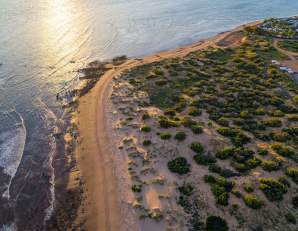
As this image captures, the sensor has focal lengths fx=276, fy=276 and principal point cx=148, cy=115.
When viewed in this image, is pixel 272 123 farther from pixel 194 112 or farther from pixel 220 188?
pixel 220 188

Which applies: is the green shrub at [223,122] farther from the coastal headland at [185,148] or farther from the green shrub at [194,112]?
the green shrub at [194,112]

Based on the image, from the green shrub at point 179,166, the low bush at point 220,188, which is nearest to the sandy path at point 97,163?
the green shrub at point 179,166

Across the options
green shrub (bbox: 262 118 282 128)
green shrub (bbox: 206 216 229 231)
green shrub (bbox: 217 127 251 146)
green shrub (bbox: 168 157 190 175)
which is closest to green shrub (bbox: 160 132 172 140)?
green shrub (bbox: 168 157 190 175)

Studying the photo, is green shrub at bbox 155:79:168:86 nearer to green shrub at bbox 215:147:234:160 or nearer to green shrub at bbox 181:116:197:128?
green shrub at bbox 181:116:197:128

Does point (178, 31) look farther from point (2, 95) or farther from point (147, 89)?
point (2, 95)

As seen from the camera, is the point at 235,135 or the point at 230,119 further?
the point at 230,119

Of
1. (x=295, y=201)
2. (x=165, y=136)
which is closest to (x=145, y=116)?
(x=165, y=136)
